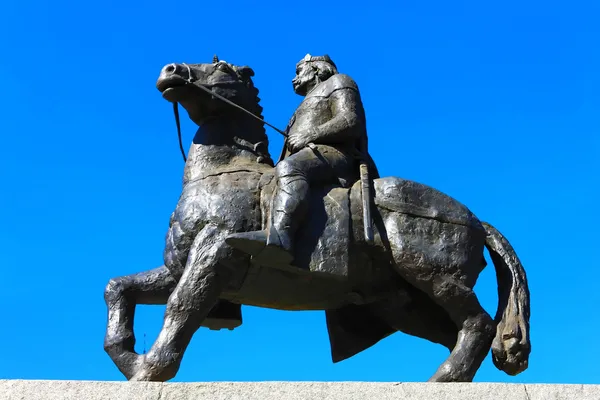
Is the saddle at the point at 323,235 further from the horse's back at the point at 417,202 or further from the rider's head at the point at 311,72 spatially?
the rider's head at the point at 311,72

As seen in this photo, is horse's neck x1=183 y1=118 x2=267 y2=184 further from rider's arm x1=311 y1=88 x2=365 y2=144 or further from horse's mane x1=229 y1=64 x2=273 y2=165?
rider's arm x1=311 y1=88 x2=365 y2=144

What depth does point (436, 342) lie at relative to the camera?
8344 mm

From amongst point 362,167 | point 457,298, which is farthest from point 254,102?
point 457,298

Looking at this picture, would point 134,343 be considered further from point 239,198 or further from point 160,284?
point 239,198

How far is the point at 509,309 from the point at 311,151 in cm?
190

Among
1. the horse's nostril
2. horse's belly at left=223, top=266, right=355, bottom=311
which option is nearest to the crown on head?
the horse's nostril

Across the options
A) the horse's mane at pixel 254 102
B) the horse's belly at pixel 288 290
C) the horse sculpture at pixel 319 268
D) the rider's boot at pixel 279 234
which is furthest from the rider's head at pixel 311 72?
the horse's belly at pixel 288 290

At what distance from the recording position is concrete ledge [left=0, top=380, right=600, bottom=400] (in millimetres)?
6707

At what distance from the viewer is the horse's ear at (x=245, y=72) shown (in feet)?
28.6

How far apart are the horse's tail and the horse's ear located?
7.62 ft

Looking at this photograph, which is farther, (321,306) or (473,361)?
(321,306)

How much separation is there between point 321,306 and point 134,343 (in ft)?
4.88

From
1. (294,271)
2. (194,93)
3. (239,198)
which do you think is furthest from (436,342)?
(194,93)

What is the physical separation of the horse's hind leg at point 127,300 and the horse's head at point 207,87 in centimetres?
134
